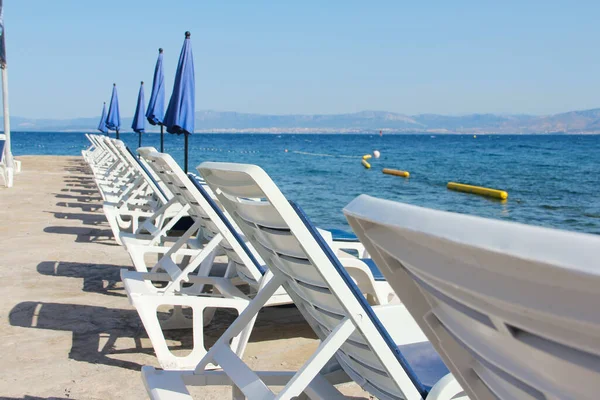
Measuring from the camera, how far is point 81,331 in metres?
4.23

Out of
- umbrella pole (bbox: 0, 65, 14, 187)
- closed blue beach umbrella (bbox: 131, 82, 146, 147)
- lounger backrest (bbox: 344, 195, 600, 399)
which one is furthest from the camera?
closed blue beach umbrella (bbox: 131, 82, 146, 147)

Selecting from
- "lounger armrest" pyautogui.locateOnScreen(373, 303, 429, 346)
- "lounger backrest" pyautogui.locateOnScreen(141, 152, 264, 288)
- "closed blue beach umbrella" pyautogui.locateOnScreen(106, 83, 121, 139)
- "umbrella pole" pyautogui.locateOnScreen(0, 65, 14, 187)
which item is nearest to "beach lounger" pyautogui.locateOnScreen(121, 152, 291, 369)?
"lounger backrest" pyautogui.locateOnScreen(141, 152, 264, 288)

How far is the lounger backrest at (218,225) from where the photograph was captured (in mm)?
3674

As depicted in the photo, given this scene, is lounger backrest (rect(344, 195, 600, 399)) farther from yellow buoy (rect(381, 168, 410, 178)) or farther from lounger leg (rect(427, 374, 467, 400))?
yellow buoy (rect(381, 168, 410, 178))

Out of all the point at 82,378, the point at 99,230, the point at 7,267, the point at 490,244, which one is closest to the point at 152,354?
the point at 82,378

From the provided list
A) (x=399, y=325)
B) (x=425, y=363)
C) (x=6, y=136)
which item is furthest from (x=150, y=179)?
(x=6, y=136)

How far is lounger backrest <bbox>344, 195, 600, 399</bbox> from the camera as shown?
0.67 metres

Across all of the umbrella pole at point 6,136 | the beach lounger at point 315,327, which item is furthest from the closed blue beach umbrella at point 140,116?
the beach lounger at point 315,327

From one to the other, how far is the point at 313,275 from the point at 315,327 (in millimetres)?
529

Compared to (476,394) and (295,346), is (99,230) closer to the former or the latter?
(295,346)

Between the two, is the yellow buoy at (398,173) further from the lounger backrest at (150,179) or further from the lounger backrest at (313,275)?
the lounger backrest at (313,275)

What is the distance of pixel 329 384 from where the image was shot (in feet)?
7.64

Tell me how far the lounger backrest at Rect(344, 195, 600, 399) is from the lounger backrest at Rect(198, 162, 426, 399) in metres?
0.62

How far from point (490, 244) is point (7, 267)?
5.92 m
